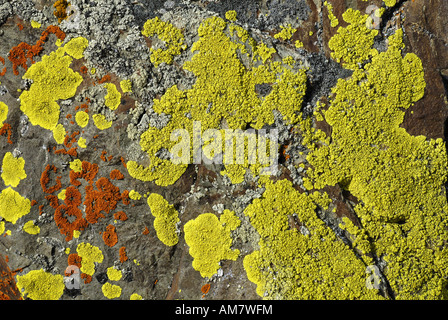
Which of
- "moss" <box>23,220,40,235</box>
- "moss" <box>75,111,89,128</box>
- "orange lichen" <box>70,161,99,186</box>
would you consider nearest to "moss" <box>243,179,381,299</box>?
"orange lichen" <box>70,161,99,186</box>

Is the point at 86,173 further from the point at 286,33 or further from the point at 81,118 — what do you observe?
the point at 286,33

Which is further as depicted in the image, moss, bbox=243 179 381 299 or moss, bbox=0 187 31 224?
moss, bbox=0 187 31 224

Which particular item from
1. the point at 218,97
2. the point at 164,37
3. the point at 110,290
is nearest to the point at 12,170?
the point at 110,290

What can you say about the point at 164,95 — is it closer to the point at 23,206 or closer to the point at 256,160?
the point at 256,160

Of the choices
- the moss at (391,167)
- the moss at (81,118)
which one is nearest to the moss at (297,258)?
the moss at (391,167)

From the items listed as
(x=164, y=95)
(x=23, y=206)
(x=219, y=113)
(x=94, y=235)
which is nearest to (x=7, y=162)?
(x=23, y=206)

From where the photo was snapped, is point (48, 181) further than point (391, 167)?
No

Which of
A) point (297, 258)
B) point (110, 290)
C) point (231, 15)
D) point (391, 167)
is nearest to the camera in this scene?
point (297, 258)

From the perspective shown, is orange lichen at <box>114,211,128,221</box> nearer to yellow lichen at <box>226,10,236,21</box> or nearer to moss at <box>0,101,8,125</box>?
moss at <box>0,101,8,125</box>
